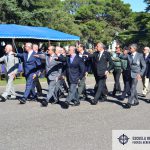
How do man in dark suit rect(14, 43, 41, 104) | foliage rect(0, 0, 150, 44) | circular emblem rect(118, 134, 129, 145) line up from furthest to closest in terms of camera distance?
1. foliage rect(0, 0, 150, 44)
2. man in dark suit rect(14, 43, 41, 104)
3. circular emblem rect(118, 134, 129, 145)

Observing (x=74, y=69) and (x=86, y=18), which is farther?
(x=86, y=18)

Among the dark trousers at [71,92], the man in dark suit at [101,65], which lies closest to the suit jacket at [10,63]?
the dark trousers at [71,92]

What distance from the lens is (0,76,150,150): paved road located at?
291 inches

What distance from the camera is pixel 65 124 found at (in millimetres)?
9219

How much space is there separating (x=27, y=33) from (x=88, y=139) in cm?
1755

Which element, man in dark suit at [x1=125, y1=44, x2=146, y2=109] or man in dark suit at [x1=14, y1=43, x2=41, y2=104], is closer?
man in dark suit at [x1=125, y1=44, x2=146, y2=109]

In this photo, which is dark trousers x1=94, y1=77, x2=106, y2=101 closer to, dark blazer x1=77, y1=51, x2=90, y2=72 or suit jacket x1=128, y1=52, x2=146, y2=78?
dark blazer x1=77, y1=51, x2=90, y2=72

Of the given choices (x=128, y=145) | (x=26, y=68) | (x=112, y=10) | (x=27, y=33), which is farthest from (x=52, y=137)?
(x=112, y=10)

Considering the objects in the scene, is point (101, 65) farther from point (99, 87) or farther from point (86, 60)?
point (86, 60)

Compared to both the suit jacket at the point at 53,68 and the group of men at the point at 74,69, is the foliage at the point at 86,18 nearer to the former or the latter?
the group of men at the point at 74,69

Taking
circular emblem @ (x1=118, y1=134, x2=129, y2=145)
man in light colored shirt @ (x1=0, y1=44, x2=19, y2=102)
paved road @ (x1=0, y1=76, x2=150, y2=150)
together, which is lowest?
paved road @ (x1=0, y1=76, x2=150, y2=150)

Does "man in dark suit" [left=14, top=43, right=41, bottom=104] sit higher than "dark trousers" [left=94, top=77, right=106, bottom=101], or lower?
higher

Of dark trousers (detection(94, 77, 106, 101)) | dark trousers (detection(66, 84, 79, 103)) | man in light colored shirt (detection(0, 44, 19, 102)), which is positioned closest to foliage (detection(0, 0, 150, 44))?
man in light colored shirt (detection(0, 44, 19, 102))

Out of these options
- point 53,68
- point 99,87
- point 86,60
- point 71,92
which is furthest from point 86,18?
point 71,92
